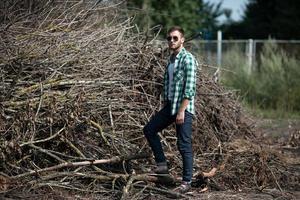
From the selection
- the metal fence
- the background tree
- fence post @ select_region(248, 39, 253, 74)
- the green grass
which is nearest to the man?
the green grass

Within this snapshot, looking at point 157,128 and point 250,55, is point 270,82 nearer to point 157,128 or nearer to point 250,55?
point 250,55

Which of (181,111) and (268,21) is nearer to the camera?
(181,111)

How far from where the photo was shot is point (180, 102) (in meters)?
7.02

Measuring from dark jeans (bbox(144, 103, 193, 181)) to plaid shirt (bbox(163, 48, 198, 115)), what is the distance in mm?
132

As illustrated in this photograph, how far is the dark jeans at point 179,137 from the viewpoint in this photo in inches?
278

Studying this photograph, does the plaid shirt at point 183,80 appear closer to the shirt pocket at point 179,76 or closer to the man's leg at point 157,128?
the shirt pocket at point 179,76

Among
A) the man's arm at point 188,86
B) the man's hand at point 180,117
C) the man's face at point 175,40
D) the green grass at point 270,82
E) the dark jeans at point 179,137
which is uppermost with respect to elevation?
the man's face at point 175,40

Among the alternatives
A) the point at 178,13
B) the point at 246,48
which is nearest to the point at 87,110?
the point at 246,48

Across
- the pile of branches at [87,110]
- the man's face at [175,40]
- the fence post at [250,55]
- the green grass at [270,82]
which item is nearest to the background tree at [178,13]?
the fence post at [250,55]

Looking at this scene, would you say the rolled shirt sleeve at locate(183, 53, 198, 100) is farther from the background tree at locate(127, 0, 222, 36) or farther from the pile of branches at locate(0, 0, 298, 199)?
the background tree at locate(127, 0, 222, 36)

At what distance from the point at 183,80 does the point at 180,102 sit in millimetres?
238

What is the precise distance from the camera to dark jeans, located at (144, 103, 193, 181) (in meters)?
7.06

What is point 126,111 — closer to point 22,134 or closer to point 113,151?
point 113,151

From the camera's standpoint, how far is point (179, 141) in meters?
7.10
